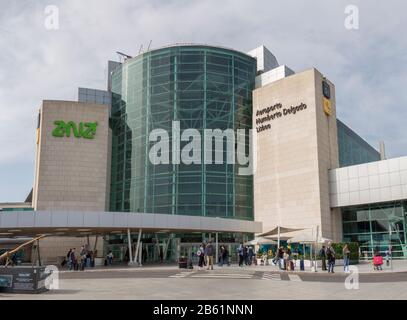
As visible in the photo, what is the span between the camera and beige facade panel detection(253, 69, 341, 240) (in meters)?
43.5

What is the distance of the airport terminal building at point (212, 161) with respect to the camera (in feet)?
142

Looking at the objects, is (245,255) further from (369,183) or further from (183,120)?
(183,120)

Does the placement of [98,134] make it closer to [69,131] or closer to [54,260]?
[69,131]

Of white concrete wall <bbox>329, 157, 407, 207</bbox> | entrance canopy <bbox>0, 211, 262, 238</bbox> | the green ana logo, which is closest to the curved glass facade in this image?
the green ana logo

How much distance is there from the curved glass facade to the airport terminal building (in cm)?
12

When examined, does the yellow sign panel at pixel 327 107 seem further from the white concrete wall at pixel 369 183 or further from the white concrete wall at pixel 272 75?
the white concrete wall at pixel 272 75

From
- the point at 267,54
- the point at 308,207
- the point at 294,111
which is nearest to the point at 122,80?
the point at 267,54

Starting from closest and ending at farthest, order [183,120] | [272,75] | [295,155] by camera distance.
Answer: [295,155], [183,120], [272,75]

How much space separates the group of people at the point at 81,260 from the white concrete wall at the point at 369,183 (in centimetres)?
2350

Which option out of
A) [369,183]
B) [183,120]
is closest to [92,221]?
[183,120]

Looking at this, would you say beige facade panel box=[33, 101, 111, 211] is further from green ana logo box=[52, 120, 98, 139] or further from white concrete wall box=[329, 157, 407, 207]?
white concrete wall box=[329, 157, 407, 207]

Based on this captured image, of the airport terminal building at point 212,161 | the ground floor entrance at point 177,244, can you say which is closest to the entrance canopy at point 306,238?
the airport terminal building at point 212,161

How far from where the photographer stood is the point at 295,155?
149 feet

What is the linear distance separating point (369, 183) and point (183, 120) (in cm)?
2005
